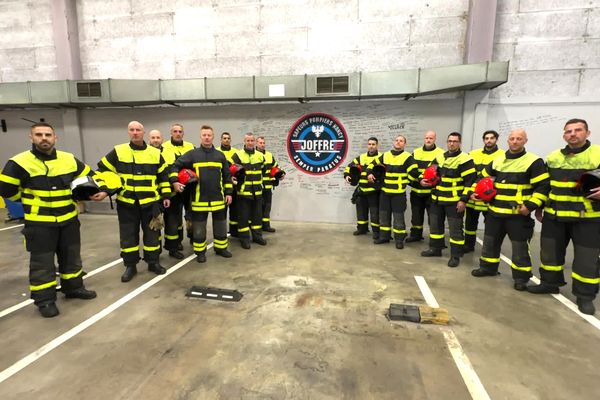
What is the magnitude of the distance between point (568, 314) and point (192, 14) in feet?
26.6

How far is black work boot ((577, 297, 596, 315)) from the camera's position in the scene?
3.09 meters

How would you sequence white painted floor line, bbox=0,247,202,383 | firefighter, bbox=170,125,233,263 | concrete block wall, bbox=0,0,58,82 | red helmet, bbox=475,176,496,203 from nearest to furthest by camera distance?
white painted floor line, bbox=0,247,202,383 < red helmet, bbox=475,176,496,203 < firefighter, bbox=170,125,233,263 < concrete block wall, bbox=0,0,58,82

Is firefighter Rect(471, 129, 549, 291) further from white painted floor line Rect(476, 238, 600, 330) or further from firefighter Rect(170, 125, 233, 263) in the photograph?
firefighter Rect(170, 125, 233, 263)

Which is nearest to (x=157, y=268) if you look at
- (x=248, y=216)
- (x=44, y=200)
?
(x=44, y=200)

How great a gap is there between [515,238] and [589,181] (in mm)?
915

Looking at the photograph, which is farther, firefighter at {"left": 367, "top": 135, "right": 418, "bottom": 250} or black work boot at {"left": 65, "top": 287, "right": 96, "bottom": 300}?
firefighter at {"left": 367, "top": 135, "right": 418, "bottom": 250}

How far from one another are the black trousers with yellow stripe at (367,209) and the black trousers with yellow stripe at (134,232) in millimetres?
3472

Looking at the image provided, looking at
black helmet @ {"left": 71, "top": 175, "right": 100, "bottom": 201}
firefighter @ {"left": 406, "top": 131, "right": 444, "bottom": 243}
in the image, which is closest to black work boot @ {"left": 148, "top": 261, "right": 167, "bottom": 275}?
black helmet @ {"left": 71, "top": 175, "right": 100, "bottom": 201}

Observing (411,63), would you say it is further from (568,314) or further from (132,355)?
(132,355)

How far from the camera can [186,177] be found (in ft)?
13.6

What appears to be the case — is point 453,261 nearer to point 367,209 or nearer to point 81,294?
point 367,209

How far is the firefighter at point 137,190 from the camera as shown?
367cm

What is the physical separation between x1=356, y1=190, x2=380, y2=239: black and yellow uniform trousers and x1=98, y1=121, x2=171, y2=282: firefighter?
3.32m

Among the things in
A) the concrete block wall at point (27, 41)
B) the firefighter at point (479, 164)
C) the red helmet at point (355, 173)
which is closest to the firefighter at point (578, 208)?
the firefighter at point (479, 164)
